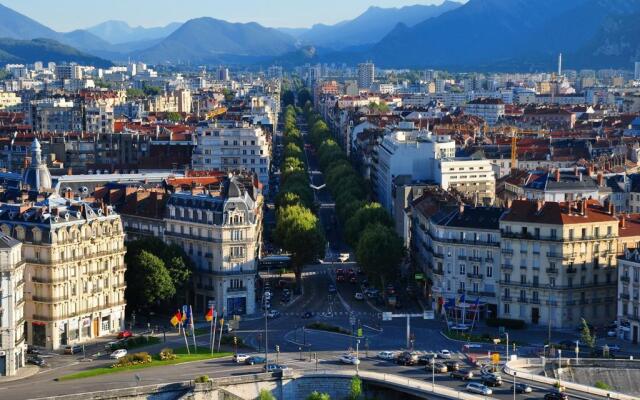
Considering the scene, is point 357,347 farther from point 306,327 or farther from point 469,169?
point 469,169

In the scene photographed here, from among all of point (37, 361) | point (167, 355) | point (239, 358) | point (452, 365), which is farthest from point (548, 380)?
point (37, 361)

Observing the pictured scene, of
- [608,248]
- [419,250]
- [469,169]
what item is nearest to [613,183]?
[469,169]

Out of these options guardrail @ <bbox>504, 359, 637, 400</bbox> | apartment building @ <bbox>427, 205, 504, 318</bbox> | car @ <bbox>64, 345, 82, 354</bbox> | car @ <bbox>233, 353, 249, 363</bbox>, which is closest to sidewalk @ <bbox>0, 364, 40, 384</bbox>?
car @ <bbox>64, 345, 82, 354</bbox>

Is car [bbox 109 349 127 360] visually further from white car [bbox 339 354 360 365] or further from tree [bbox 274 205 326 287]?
tree [bbox 274 205 326 287]

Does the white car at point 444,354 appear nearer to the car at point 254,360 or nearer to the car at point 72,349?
the car at point 254,360

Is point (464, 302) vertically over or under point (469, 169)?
under

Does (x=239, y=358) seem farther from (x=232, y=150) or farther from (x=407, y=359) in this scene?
(x=232, y=150)
